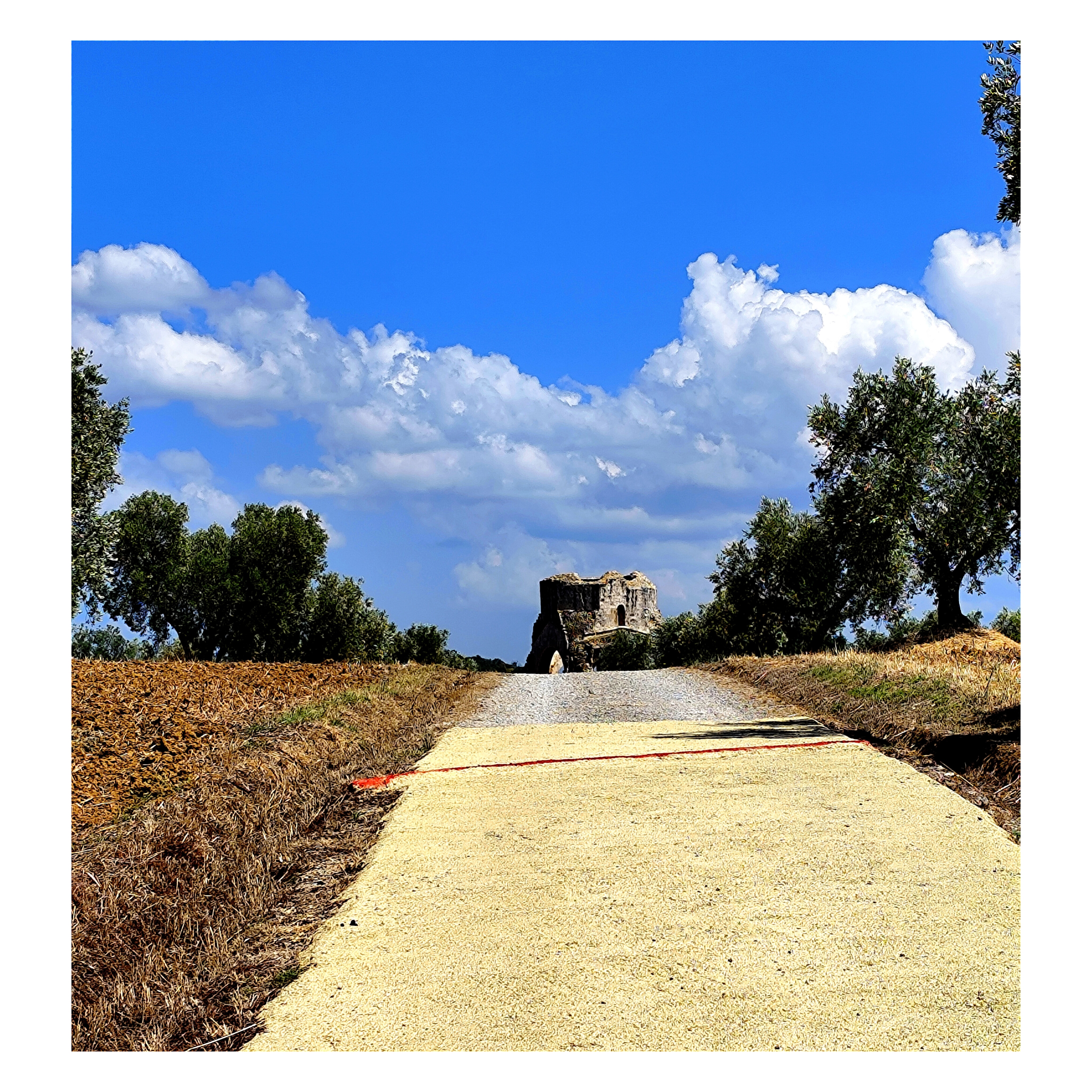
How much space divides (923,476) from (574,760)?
18333 millimetres

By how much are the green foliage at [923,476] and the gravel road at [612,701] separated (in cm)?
759

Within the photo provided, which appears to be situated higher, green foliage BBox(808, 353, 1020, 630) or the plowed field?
green foliage BBox(808, 353, 1020, 630)

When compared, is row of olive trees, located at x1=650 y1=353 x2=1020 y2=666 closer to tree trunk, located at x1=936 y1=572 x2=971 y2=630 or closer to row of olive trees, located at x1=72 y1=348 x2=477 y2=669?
tree trunk, located at x1=936 y1=572 x2=971 y2=630

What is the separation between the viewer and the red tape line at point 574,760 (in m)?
10.1

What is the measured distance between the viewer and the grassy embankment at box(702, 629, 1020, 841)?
930cm

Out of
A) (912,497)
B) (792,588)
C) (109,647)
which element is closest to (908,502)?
(912,497)

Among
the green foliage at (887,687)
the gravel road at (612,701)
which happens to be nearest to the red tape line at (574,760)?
the green foliage at (887,687)

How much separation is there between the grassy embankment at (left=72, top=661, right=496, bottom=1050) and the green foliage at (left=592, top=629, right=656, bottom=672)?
31.4 metres

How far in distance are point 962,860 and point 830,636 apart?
24.9m

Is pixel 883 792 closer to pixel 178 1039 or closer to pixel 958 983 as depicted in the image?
pixel 958 983

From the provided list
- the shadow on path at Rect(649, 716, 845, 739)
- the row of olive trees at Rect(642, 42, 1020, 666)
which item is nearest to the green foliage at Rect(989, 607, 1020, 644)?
the row of olive trees at Rect(642, 42, 1020, 666)

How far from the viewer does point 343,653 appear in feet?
122

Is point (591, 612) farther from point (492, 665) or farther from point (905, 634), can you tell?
point (905, 634)

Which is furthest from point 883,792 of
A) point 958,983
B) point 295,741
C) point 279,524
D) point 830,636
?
point 279,524
